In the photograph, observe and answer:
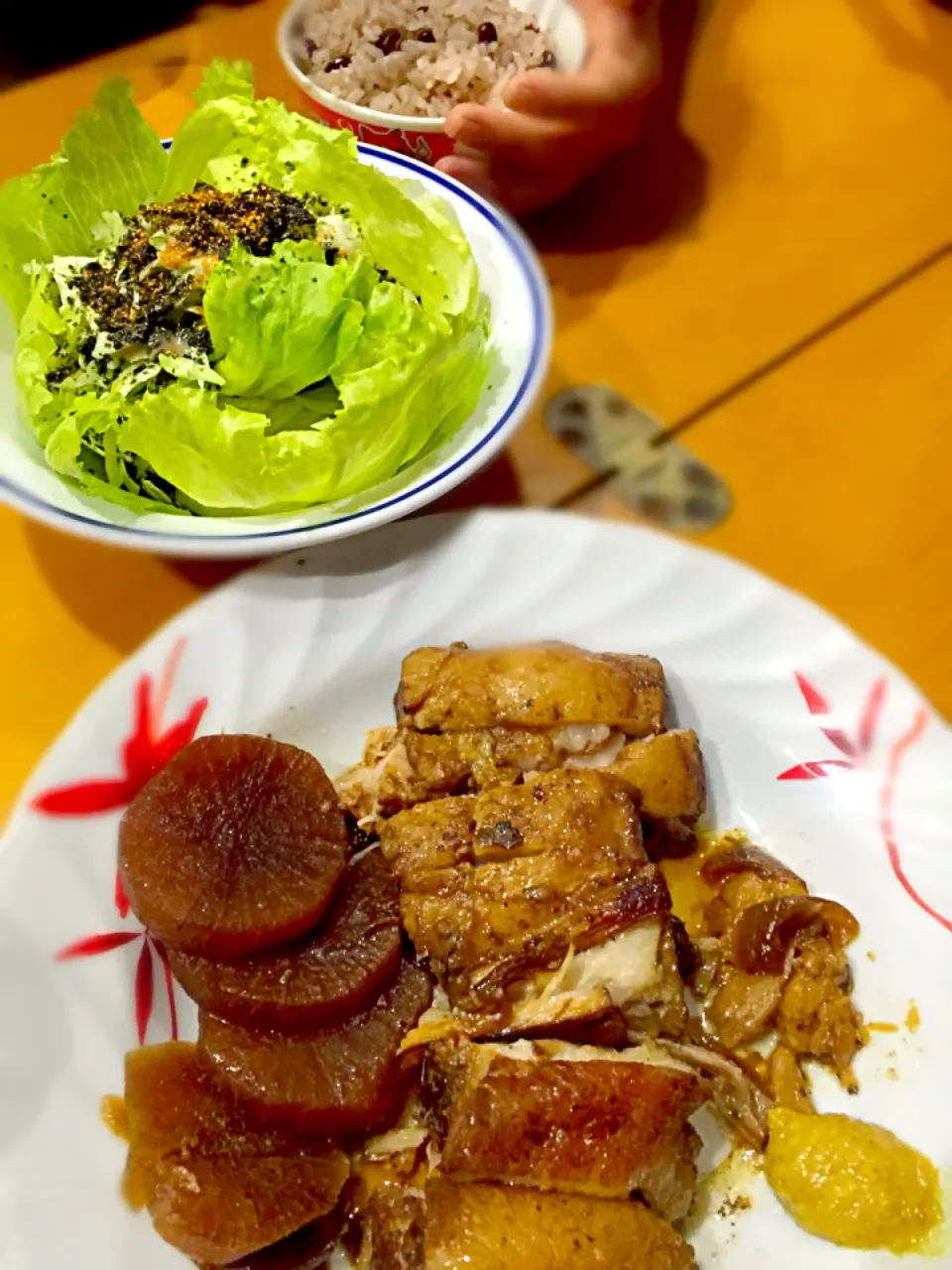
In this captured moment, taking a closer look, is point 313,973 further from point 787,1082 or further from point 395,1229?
point 787,1082

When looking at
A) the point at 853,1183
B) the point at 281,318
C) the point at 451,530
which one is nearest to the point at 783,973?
the point at 853,1183

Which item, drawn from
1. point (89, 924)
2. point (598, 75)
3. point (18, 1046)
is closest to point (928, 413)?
point (598, 75)

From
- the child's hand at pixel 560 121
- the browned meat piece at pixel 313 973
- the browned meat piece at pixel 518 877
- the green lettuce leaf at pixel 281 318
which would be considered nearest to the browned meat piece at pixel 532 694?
the browned meat piece at pixel 518 877


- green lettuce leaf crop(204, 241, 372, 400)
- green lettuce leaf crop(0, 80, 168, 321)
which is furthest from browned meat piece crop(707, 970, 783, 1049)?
green lettuce leaf crop(0, 80, 168, 321)

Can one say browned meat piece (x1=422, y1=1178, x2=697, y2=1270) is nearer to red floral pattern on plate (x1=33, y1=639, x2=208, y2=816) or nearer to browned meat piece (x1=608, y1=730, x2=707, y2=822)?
browned meat piece (x1=608, y1=730, x2=707, y2=822)

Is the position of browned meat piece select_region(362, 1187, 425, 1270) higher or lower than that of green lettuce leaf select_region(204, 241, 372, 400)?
lower

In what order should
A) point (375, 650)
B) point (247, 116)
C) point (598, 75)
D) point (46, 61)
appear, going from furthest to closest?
1. point (46, 61)
2. point (598, 75)
3. point (247, 116)
4. point (375, 650)

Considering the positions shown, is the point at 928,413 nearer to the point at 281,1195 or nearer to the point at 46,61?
the point at 281,1195
